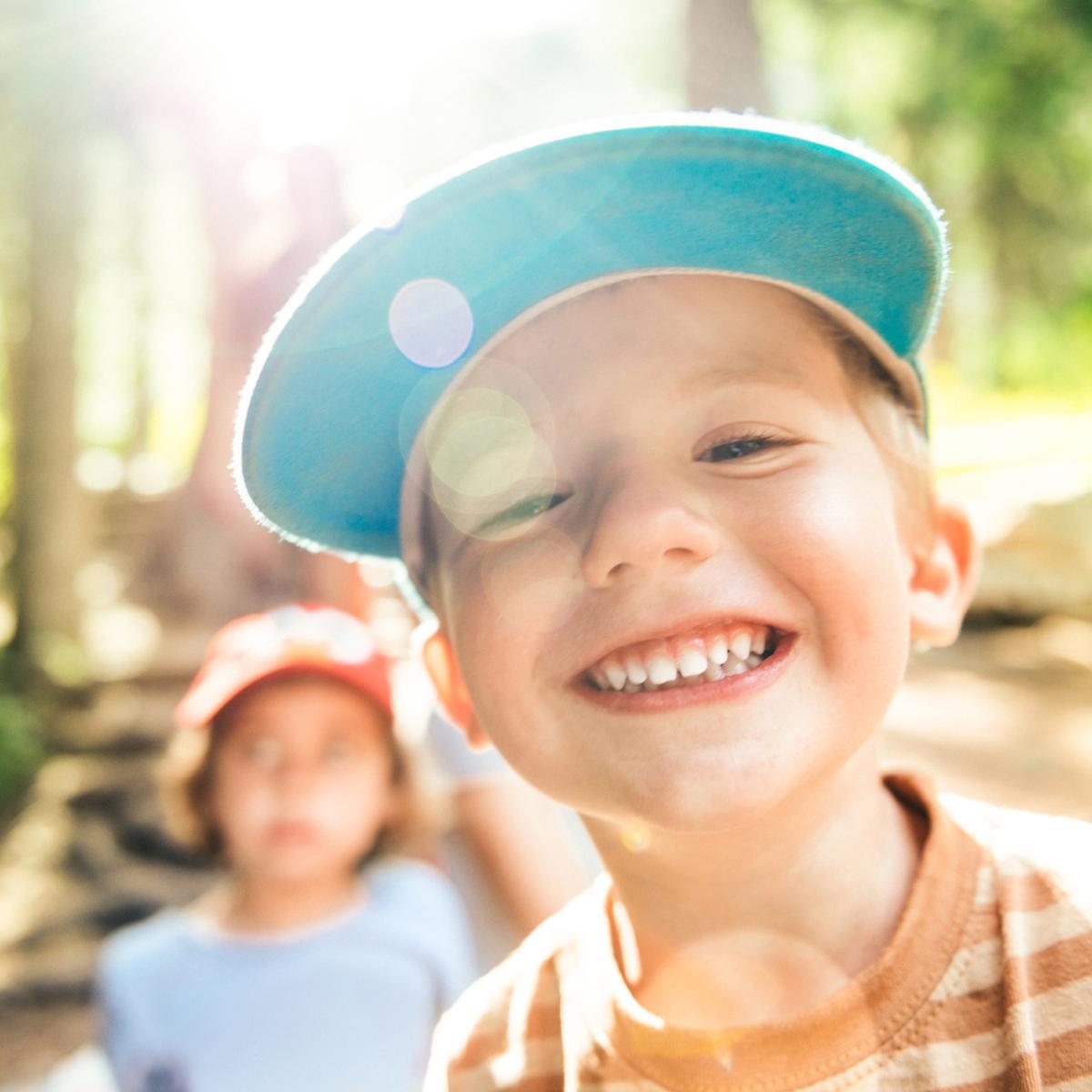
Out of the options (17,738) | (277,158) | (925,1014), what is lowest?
(17,738)

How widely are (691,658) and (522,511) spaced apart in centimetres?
27

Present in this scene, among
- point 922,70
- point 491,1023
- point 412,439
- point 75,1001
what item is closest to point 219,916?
point 491,1023

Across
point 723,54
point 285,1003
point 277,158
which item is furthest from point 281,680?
point 723,54

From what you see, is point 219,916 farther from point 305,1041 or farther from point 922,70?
point 922,70

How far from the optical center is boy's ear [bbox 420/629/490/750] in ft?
5.18

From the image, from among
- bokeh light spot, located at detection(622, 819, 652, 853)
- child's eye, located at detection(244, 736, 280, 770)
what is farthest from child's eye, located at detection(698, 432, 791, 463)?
child's eye, located at detection(244, 736, 280, 770)

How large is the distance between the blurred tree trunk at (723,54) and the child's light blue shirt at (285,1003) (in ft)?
16.8

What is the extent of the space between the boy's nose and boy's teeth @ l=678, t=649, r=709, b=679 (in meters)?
0.09

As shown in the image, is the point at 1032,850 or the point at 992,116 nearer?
the point at 1032,850

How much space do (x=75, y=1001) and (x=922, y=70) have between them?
10.9 meters

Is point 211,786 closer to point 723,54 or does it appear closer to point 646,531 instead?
point 646,531

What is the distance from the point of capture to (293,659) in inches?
115

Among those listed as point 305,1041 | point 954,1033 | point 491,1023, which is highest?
point 954,1033

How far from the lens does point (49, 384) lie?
8508 mm
